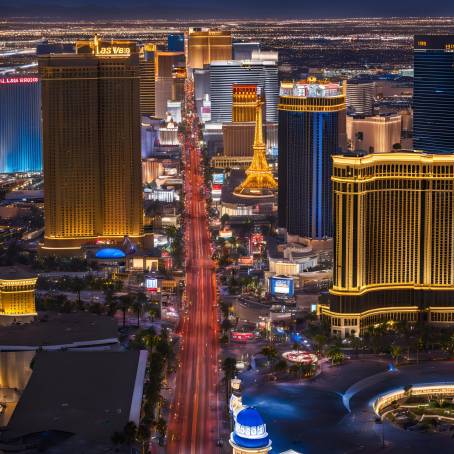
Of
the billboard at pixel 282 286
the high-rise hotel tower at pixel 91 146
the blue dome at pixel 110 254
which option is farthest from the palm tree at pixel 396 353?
the high-rise hotel tower at pixel 91 146

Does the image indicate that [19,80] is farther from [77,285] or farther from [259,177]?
[77,285]

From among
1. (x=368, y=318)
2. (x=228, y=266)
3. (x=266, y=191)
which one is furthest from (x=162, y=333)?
(x=266, y=191)

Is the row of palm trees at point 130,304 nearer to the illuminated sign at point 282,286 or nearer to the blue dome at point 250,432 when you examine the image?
the illuminated sign at point 282,286

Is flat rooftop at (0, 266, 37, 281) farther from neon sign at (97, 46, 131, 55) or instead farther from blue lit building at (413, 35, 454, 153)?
blue lit building at (413, 35, 454, 153)

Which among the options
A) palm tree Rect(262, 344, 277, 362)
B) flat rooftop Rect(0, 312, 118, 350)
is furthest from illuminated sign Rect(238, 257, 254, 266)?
palm tree Rect(262, 344, 277, 362)

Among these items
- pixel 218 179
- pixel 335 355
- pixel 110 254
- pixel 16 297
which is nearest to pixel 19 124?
pixel 218 179
